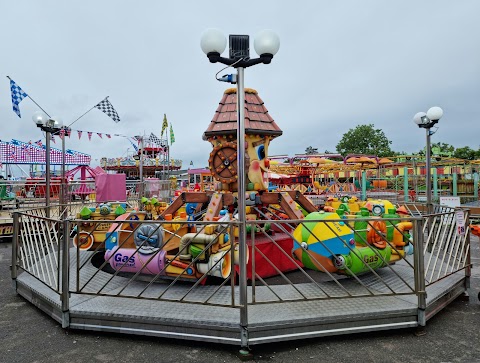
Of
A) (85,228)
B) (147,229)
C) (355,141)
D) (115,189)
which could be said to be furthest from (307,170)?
(355,141)

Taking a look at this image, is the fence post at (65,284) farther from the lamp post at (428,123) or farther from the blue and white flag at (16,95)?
the blue and white flag at (16,95)

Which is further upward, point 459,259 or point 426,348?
point 459,259

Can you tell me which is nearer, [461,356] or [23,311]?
[461,356]

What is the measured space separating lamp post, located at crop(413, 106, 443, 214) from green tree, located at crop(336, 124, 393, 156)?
131ft

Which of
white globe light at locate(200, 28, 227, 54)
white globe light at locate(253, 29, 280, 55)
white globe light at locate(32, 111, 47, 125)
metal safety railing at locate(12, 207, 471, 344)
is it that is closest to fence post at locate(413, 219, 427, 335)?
metal safety railing at locate(12, 207, 471, 344)

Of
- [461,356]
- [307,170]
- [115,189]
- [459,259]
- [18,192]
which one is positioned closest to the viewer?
[461,356]

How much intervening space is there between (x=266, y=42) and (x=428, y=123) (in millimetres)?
5641

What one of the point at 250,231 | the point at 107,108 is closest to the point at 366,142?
the point at 107,108

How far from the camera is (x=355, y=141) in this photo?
48.1 metres

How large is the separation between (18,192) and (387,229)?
63.4 feet

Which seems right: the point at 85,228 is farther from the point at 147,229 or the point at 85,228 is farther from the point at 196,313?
the point at 196,313

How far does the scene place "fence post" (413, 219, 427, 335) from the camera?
3.69m

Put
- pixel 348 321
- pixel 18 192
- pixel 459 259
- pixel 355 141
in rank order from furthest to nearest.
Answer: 1. pixel 355 141
2. pixel 18 192
3. pixel 459 259
4. pixel 348 321

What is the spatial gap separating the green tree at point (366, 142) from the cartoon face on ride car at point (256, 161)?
1649 inches
